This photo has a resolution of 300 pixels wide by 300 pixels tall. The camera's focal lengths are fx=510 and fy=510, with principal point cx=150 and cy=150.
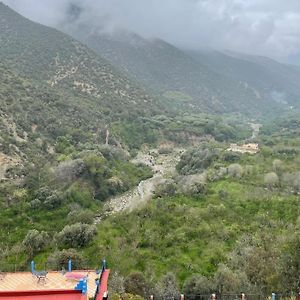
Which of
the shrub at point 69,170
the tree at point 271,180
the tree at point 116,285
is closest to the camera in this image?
the tree at point 116,285

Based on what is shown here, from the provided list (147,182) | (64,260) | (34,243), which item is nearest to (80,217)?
(34,243)

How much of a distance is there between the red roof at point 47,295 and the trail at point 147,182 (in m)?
41.0

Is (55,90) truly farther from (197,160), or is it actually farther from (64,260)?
(64,260)

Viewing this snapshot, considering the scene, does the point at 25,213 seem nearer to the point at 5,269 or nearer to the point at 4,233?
the point at 4,233

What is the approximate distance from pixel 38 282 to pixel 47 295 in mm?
3161

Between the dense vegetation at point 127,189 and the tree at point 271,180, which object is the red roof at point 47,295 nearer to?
the dense vegetation at point 127,189

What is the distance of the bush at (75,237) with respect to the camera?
1769 inches

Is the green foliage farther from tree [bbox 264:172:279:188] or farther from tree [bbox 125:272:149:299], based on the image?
tree [bbox 125:272:149:299]

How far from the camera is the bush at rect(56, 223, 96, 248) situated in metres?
44.9

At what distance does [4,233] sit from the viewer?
50.0m

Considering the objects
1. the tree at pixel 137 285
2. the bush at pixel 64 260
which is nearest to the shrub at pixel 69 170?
the bush at pixel 64 260

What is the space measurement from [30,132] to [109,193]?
51.3ft

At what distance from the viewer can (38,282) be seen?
17.2 meters

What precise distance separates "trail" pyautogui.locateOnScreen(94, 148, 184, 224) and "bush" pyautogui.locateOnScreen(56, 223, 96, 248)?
9.46 m
